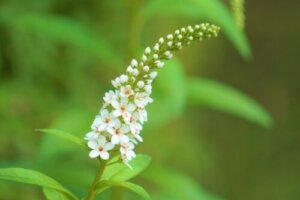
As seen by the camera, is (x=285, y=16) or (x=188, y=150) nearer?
(x=188, y=150)

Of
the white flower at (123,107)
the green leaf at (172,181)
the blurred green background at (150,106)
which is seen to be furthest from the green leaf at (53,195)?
the green leaf at (172,181)

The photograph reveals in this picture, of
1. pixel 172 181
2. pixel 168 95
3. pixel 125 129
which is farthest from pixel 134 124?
pixel 172 181

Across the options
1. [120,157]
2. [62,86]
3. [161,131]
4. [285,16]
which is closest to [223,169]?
[161,131]

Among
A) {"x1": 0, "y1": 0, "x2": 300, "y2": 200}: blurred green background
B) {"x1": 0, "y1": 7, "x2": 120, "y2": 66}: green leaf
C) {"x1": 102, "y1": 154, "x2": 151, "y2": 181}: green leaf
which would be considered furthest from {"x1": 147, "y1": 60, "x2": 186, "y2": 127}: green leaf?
{"x1": 102, "y1": 154, "x2": 151, "y2": 181}: green leaf

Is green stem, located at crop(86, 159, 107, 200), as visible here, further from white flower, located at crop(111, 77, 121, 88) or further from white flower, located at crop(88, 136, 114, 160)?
white flower, located at crop(111, 77, 121, 88)

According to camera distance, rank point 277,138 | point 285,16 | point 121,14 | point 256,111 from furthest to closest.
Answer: point 285,16, point 277,138, point 121,14, point 256,111

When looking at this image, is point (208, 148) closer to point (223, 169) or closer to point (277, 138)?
point (223, 169)

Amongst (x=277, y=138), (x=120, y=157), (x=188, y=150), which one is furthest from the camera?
(x=277, y=138)
